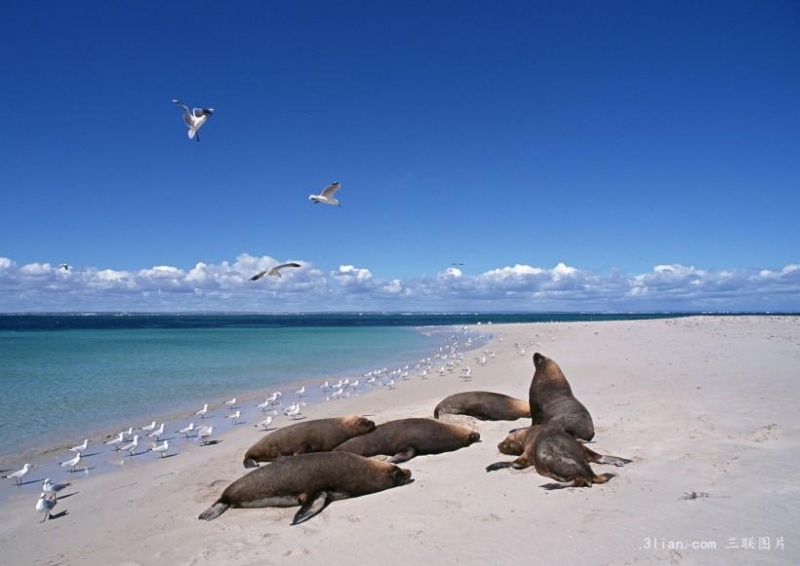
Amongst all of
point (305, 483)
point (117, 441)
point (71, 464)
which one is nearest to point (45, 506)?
point (71, 464)

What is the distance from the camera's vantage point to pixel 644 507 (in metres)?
5.23

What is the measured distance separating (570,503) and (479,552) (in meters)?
1.49

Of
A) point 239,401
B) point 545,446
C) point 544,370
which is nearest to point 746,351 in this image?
point 544,370

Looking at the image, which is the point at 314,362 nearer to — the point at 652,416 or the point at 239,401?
the point at 239,401

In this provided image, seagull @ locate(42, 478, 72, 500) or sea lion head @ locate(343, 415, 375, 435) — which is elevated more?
sea lion head @ locate(343, 415, 375, 435)

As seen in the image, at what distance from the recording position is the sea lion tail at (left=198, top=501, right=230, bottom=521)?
6211 millimetres

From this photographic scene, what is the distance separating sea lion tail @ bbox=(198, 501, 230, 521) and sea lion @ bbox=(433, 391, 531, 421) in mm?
5745

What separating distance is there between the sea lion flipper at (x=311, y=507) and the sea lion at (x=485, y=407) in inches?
208

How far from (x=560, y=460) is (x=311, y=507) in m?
3.17

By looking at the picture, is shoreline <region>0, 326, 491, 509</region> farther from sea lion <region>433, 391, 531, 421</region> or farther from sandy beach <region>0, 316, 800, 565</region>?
sea lion <region>433, 391, 531, 421</region>

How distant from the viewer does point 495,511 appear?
5473 mm

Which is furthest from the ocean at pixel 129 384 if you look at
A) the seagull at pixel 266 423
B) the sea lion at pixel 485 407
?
the sea lion at pixel 485 407

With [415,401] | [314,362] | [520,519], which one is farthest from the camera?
[314,362]

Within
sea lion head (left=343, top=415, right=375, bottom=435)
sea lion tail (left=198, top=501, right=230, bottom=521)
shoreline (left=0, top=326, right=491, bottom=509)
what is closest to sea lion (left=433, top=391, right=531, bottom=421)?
sea lion head (left=343, top=415, right=375, bottom=435)
